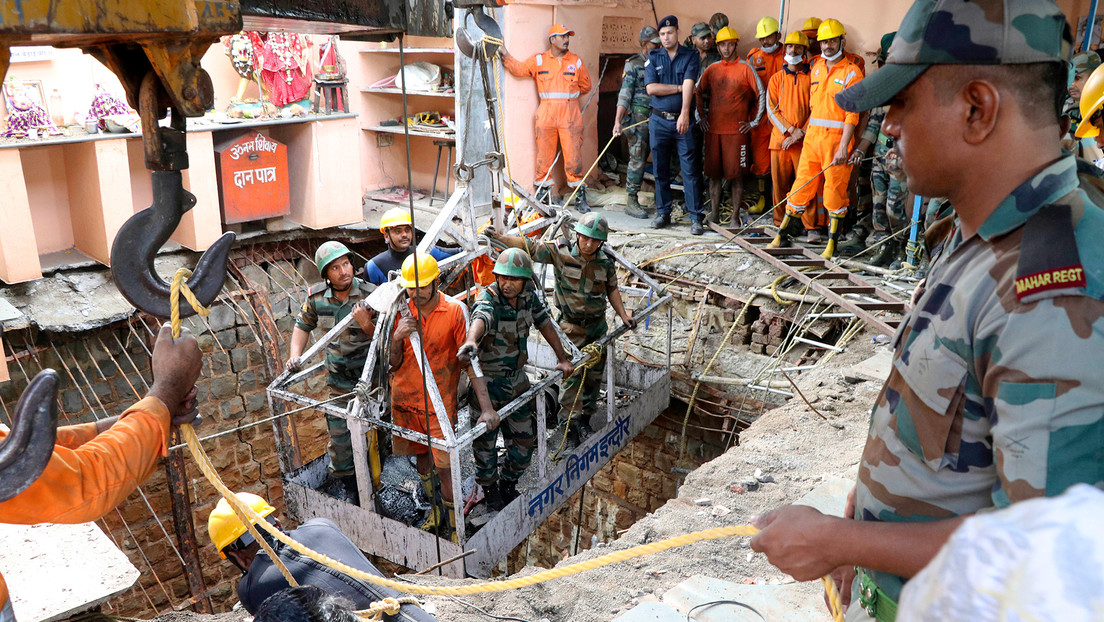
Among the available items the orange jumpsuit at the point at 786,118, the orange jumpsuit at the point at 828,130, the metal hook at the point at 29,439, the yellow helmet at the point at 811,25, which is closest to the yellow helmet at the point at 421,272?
the metal hook at the point at 29,439

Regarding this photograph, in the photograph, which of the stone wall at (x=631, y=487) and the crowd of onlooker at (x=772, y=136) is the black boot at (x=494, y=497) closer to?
the stone wall at (x=631, y=487)

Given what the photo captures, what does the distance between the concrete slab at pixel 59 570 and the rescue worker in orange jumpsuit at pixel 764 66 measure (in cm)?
790

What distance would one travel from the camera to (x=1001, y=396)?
46.9 inches

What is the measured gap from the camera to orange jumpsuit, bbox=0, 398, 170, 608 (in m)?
1.92

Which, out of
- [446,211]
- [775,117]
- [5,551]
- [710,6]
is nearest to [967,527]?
[5,551]

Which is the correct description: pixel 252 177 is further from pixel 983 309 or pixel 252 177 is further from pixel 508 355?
pixel 983 309

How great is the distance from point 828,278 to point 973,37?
6874 millimetres

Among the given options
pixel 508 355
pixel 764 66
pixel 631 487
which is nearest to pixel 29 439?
pixel 508 355

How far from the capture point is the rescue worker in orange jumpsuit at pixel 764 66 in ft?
30.1

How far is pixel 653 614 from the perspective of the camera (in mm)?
→ 3170

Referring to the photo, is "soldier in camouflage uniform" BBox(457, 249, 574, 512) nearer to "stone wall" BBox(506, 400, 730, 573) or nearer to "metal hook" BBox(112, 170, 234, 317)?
"stone wall" BBox(506, 400, 730, 573)

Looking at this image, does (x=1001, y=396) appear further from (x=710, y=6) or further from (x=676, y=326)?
(x=710, y=6)

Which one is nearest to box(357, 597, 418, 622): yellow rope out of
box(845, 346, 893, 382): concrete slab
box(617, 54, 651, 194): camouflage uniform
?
box(845, 346, 893, 382): concrete slab

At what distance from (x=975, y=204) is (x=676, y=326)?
7.28m
